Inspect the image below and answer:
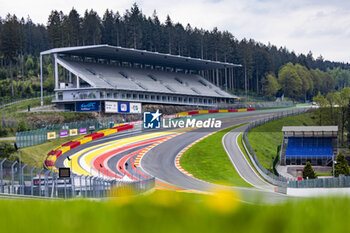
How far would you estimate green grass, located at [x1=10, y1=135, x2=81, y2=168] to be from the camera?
49.3m

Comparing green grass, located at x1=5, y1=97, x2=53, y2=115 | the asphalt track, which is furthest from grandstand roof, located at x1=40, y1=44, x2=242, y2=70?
the asphalt track

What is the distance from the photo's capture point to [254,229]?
215cm

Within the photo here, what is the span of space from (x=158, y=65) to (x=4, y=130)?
6005cm

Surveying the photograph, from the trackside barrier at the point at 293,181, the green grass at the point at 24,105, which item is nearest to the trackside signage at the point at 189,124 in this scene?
the trackside barrier at the point at 293,181

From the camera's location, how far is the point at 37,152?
179 ft

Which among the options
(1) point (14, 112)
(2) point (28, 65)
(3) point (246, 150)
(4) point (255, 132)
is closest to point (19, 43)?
(2) point (28, 65)

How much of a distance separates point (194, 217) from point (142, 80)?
100870mm

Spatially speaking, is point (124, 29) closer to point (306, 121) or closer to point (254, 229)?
point (306, 121)

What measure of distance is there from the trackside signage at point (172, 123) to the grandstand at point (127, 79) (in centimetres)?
935

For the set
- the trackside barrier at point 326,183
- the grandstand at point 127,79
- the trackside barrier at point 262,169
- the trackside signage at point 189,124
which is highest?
the grandstand at point 127,79

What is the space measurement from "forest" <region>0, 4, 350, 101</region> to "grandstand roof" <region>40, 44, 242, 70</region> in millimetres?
15833

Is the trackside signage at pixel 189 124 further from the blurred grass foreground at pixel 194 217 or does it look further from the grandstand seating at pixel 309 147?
the blurred grass foreground at pixel 194 217

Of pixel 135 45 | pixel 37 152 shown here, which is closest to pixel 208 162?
pixel 37 152

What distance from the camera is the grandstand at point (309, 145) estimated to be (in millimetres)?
69125
